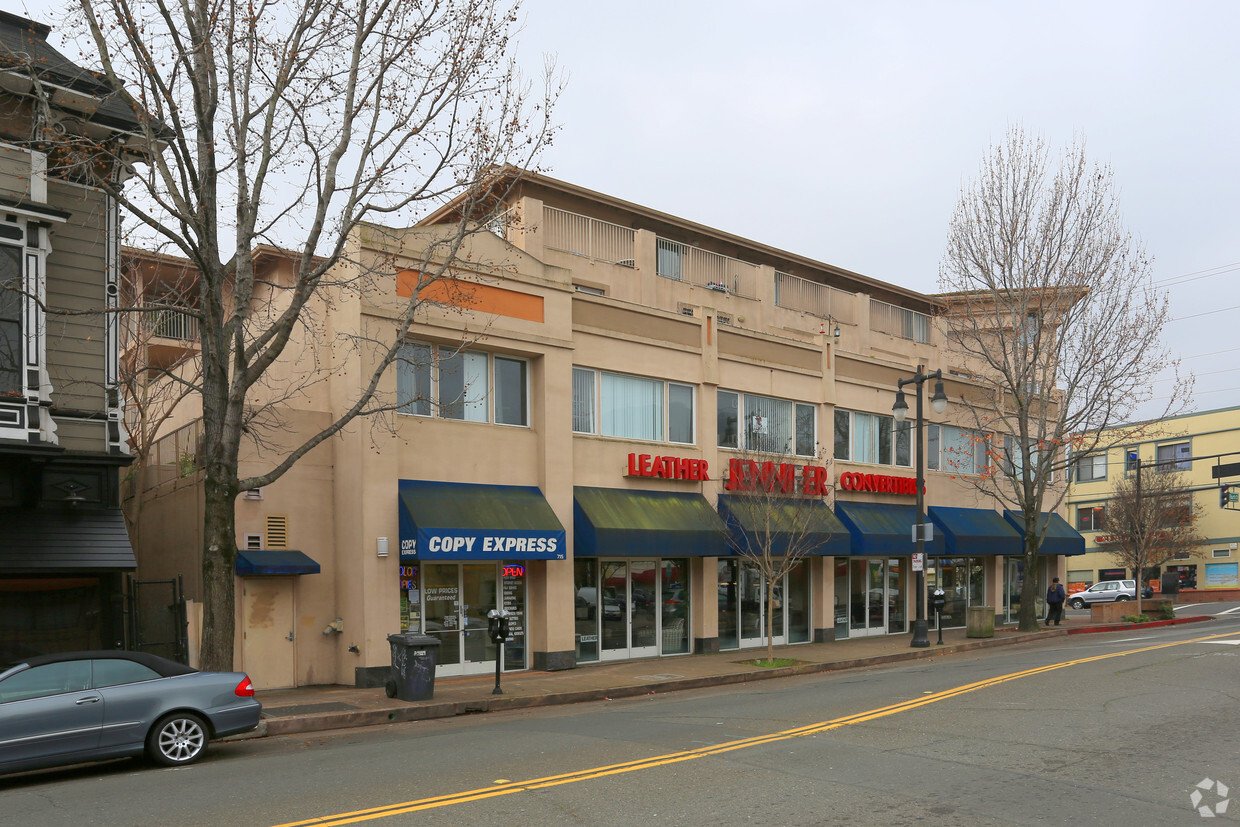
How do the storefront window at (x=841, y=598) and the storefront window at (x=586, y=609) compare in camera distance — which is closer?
the storefront window at (x=586, y=609)

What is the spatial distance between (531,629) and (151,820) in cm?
1246

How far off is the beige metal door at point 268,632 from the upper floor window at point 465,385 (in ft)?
13.0

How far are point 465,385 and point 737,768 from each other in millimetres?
11691

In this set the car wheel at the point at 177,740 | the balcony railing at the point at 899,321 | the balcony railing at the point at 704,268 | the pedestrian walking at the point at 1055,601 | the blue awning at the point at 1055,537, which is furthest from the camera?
the balcony railing at the point at 899,321

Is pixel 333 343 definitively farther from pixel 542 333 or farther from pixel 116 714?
pixel 116 714

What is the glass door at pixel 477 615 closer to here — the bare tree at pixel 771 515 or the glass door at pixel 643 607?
the glass door at pixel 643 607

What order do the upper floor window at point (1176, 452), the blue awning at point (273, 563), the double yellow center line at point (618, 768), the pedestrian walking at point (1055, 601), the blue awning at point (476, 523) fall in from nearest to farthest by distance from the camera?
the double yellow center line at point (618, 768) < the blue awning at point (273, 563) < the blue awning at point (476, 523) < the pedestrian walking at point (1055, 601) < the upper floor window at point (1176, 452)

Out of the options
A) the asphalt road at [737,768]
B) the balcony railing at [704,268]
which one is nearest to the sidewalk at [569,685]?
the asphalt road at [737,768]

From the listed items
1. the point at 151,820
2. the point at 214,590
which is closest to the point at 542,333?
the point at 214,590

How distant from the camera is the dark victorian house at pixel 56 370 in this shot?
1455 cm

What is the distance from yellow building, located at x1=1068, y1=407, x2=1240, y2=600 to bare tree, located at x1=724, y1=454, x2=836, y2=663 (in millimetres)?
39452

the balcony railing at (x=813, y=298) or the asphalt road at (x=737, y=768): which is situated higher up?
the balcony railing at (x=813, y=298)

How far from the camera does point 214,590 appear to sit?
45.4 ft

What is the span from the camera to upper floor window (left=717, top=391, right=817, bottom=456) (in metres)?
24.7
